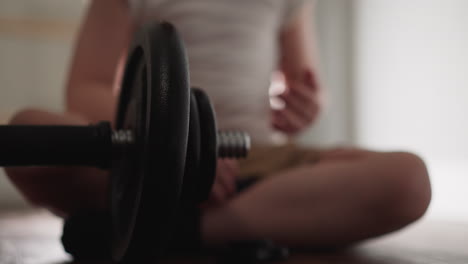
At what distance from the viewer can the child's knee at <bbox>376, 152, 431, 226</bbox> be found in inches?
23.9

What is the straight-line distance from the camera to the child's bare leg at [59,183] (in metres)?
0.60

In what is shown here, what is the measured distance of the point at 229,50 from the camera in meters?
0.87

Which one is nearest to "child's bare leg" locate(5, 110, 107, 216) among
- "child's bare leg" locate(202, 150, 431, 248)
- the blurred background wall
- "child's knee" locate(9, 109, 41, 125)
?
"child's knee" locate(9, 109, 41, 125)

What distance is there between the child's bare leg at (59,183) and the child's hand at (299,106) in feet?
1.09

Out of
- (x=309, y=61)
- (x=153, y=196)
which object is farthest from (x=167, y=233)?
(x=309, y=61)

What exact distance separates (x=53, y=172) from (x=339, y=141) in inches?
64.4

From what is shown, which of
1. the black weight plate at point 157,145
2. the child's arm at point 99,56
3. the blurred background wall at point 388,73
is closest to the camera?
the black weight plate at point 157,145

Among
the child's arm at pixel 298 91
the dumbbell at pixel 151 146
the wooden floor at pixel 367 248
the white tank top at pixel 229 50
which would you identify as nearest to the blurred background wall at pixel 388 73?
the wooden floor at pixel 367 248

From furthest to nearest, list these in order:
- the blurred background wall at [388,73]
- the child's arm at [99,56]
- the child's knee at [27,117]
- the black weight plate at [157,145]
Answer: the blurred background wall at [388,73], the child's arm at [99,56], the child's knee at [27,117], the black weight plate at [157,145]

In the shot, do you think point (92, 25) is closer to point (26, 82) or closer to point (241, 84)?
point (241, 84)

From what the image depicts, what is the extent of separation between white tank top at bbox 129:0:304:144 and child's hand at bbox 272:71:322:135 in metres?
0.05

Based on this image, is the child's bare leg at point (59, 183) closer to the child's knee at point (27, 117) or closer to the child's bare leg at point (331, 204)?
the child's knee at point (27, 117)

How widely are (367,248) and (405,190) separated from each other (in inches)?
6.1

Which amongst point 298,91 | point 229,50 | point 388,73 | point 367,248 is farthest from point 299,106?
point 388,73
